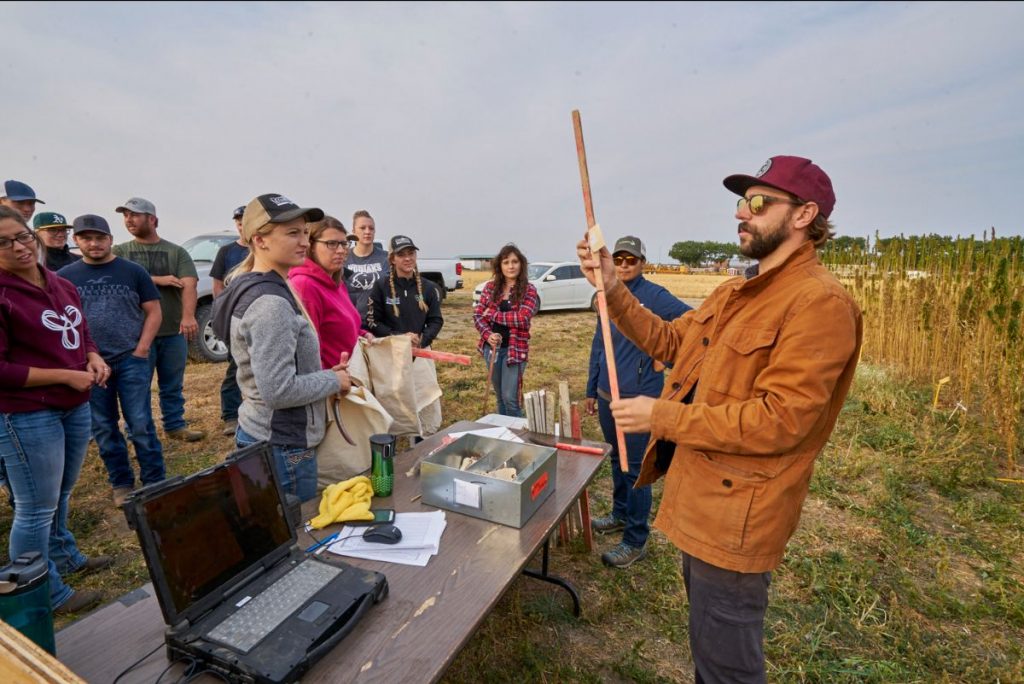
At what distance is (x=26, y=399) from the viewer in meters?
2.29

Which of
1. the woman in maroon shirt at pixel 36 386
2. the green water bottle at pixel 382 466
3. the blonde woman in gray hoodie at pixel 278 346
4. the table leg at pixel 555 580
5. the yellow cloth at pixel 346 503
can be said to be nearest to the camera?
the yellow cloth at pixel 346 503

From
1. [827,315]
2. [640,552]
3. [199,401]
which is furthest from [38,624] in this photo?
[199,401]

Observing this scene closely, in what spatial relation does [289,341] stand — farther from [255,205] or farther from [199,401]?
[199,401]

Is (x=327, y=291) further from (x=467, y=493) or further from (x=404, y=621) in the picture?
(x=404, y=621)

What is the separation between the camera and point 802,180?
4.93ft

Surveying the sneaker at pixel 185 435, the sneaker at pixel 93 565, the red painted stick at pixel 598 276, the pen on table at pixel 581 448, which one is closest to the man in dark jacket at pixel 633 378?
the pen on table at pixel 581 448

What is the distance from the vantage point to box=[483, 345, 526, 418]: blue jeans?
15.4ft

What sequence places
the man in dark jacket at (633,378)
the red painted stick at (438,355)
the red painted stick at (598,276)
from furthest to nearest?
the red painted stick at (438,355) → the man in dark jacket at (633,378) → the red painted stick at (598,276)

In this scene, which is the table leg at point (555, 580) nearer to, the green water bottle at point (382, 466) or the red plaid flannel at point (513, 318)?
the green water bottle at point (382, 466)

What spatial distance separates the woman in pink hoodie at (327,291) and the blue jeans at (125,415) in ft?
6.36

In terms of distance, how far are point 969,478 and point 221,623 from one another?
5.72 meters

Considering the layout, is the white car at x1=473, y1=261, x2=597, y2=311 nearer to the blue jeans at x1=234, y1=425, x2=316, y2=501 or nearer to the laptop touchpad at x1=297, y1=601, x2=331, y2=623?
the blue jeans at x1=234, y1=425, x2=316, y2=501

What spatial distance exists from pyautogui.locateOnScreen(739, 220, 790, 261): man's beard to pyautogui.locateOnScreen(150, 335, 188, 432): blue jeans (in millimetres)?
4775

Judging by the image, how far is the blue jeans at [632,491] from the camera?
3.13 m
